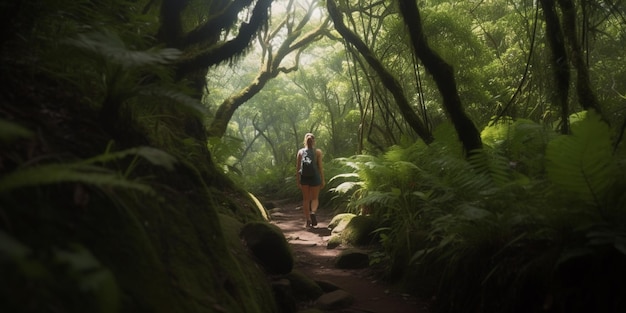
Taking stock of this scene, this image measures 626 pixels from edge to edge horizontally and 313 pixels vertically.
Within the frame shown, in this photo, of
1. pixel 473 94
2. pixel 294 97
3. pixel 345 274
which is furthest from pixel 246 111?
pixel 345 274

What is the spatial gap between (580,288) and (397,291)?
81.8 inches

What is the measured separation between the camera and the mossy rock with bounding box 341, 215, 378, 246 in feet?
19.4

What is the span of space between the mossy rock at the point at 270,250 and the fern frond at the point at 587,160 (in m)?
2.44

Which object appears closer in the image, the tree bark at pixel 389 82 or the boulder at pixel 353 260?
the boulder at pixel 353 260

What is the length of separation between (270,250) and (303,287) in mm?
523

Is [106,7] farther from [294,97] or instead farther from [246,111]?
[246,111]

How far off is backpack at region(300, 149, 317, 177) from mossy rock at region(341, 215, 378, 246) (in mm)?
1841

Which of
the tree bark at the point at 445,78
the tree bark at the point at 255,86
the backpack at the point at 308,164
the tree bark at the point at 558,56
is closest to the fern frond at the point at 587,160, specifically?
the tree bark at the point at 445,78

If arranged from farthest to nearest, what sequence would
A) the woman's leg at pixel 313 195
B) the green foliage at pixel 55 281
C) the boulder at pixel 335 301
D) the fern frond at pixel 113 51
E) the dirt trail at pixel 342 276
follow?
the woman's leg at pixel 313 195
the dirt trail at pixel 342 276
the boulder at pixel 335 301
the fern frond at pixel 113 51
the green foliage at pixel 55 281

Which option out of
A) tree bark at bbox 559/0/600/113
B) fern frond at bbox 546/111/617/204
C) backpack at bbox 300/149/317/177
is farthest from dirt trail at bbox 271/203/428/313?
tree bark at bbox 559/0/600/113

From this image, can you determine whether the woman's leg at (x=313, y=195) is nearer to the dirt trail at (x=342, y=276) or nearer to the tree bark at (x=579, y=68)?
the dirt trail at (x=342, y=276)

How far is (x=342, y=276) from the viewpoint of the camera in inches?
193

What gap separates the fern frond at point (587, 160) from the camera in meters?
2.57

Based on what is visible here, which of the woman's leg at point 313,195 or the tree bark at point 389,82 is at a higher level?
the tree bark at point 389,82
